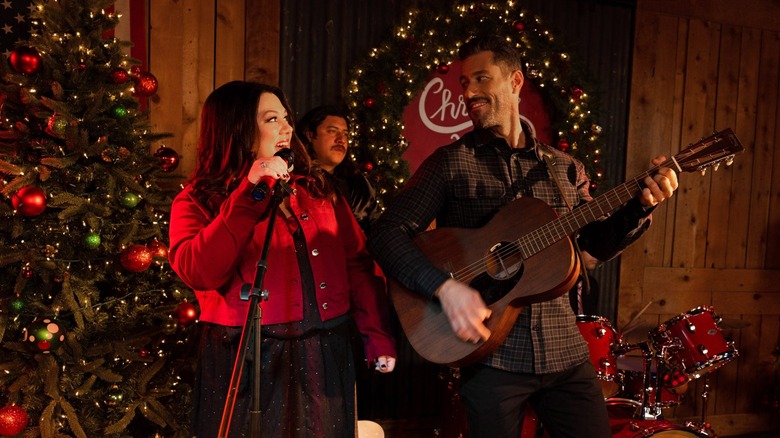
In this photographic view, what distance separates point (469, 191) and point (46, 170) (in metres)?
1.87

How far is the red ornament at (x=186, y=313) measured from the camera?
2.99 m

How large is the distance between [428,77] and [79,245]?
2440 millimetres

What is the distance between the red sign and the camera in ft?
14.2

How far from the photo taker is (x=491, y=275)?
7.05 feet

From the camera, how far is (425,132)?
4.38 metres

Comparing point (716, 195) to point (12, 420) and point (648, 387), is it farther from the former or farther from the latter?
point (12, 420)

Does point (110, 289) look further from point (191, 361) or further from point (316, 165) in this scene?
point (316, 165)

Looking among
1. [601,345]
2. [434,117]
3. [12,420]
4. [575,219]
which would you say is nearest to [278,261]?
[575,219]

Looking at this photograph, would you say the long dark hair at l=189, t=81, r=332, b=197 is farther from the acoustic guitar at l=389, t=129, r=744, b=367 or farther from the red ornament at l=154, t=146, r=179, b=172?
the red ornament at l=154, t=146, r=179, b=172

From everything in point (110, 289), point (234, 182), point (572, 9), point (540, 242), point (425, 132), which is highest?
point (572, 9)

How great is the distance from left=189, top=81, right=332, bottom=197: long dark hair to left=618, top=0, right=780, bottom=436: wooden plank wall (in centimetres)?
339

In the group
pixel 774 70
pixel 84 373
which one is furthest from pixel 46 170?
pixel 774 70

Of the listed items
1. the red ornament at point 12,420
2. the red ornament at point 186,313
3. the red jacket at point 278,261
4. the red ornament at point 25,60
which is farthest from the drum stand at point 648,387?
the red ornament at point 25,60

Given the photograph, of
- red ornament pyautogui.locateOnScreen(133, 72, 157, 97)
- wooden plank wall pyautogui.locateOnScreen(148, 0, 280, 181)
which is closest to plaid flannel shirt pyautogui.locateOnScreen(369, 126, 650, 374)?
red ornament pyautogui.locateOnScreen(133, 72, 157, 97)
